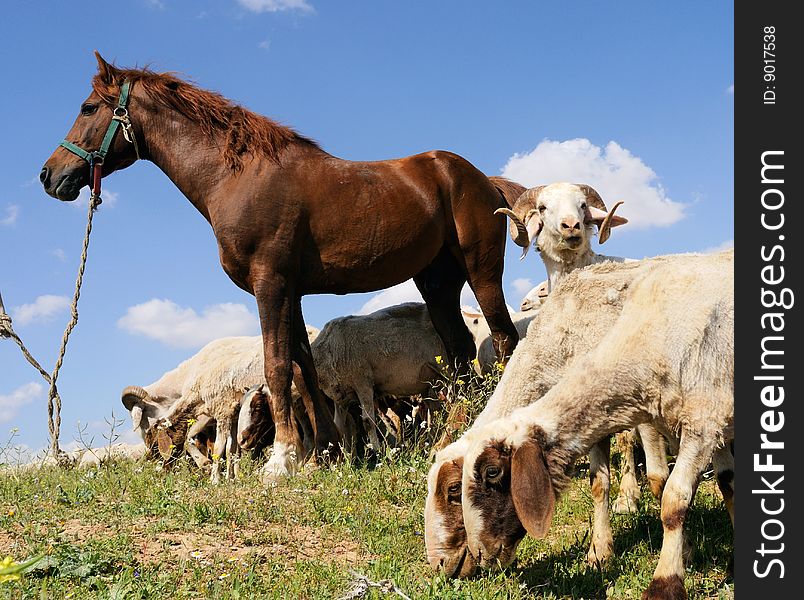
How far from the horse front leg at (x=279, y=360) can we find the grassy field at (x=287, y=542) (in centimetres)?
41

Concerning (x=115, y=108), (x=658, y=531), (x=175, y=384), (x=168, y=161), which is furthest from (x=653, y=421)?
(x=175, y=384)

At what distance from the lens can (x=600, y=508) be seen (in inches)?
229

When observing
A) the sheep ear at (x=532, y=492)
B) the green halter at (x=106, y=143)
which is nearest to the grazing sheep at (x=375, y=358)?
the green halter at (x=106, y=143)

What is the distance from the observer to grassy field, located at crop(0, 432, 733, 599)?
5.04 metres

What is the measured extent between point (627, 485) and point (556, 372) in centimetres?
199

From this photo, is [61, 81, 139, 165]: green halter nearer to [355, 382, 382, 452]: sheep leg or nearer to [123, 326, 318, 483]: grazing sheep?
[123, 326, 318, 483]: grazing sheep

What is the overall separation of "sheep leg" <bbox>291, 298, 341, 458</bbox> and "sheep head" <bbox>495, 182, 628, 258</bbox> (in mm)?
2450

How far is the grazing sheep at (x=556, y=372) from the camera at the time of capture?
16.8 ft

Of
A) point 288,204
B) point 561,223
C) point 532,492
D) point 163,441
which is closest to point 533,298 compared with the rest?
point 561,223

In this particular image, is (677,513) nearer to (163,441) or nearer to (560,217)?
(560,217)

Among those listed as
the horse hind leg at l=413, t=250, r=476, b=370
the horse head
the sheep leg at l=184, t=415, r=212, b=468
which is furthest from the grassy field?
the sheep leg at l=184, t=415, r=212, b=468

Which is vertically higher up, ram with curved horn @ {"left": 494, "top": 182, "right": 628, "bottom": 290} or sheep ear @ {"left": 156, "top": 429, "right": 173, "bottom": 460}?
ram with curved horn @ {"left": 494, "top": 182, "right": 628, "bottom": 290}

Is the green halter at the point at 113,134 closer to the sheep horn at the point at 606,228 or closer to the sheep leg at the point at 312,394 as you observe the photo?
the sheep leg at the point at 312,394

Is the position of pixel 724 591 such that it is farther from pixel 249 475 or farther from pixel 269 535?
pixel 249 475
